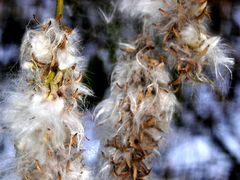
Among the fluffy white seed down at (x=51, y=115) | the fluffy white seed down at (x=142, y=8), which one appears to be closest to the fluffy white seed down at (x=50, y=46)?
the fluffy white seed down at (x=51, y=115)

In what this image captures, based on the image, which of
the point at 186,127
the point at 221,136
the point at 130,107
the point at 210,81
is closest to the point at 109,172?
the point at 130,107

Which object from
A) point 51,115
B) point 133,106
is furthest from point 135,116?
point 51,115

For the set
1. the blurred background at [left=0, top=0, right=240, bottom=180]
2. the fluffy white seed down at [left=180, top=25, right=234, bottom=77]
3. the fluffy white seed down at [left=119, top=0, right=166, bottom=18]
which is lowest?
the blurred background at [left=0, top=0, right=240, bottom=180]

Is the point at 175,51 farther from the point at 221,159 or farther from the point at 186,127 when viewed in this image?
the point at 221,159

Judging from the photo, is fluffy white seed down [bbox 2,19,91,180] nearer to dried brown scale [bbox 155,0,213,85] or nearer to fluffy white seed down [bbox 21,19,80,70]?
fluffy white seed down [bbox 21,19,80,70]

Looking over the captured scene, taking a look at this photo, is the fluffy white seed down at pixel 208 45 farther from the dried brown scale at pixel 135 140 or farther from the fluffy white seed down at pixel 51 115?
the fluffy white seed down at pixel 51 115

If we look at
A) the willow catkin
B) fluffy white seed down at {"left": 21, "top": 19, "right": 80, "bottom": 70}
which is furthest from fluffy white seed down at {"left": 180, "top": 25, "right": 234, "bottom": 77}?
fluffy white seed down at {"left": 21, "top": 19, "right": 80, "bottom": 70}
